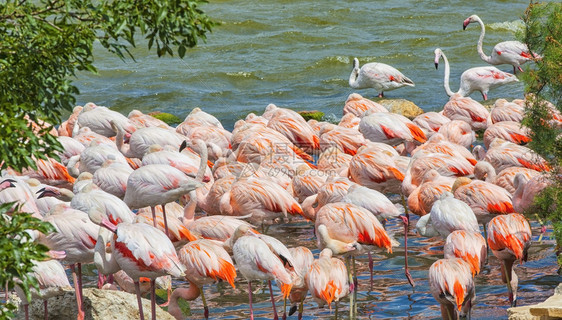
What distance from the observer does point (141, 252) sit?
554 centimetres

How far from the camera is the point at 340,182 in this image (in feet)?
25.7

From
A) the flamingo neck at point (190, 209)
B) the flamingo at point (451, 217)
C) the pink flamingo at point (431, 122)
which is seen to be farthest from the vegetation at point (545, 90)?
the pink flamingo at point (431, 122)

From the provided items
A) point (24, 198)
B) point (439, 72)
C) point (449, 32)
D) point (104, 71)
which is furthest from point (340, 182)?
point (449, 32)

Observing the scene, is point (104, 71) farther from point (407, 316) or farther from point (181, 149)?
point (407, 316)

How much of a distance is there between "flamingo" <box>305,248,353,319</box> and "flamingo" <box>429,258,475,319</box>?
63 cm

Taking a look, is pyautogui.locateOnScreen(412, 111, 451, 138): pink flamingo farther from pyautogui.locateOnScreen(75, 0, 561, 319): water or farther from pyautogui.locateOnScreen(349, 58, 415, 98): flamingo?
pyautogui.locateOnScreen(349, 58, 415, 98): flamingo

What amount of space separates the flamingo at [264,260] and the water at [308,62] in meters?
1.17

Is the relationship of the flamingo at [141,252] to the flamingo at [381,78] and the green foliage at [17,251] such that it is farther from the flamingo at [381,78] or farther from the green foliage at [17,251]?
the flamingo at [381,78]

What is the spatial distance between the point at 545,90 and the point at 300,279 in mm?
2277

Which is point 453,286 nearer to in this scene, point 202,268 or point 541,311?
point 541,311

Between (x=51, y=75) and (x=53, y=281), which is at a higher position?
(x=51, y=75)

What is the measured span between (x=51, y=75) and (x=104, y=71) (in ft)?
53.6

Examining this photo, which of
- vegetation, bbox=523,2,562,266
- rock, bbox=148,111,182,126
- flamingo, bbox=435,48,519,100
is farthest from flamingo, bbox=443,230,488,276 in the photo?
rock, bbox=148,111,182,126

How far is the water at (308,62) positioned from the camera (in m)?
15.2
